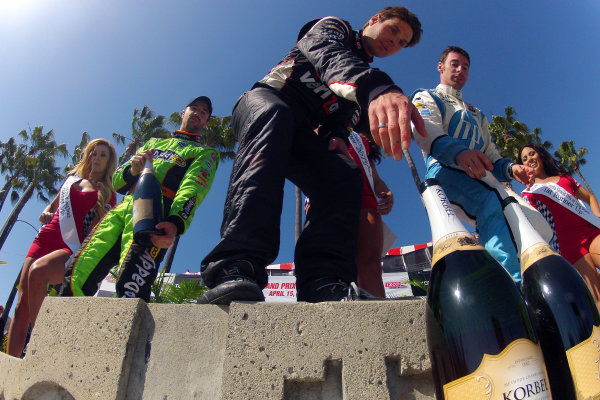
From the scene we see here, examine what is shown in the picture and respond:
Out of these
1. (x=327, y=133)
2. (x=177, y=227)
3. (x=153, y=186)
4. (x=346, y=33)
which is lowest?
(x=177, y=227)

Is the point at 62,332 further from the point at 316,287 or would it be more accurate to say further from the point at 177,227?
the point at 177,227

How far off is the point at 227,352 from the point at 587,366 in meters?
0.89

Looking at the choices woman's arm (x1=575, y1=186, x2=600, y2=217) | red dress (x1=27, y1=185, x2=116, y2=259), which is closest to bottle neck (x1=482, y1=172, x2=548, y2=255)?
red dress (x1=27, y1=185, x2=116, y2=259)

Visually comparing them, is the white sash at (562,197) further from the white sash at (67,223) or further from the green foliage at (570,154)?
the green foliage at (570,154)

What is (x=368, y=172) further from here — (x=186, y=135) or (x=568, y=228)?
(x=568, y=228)

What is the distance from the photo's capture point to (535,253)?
1014 mm

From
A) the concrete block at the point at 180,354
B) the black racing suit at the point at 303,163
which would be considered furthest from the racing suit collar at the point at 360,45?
the concrete block at the point at 180,354

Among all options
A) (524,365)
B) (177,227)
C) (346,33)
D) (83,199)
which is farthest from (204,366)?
(83,199)

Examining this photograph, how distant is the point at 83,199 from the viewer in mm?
3254

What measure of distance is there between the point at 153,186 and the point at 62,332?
103 cm

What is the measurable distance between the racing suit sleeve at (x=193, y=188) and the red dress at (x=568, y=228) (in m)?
3.02

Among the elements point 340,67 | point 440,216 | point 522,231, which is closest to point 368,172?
point 340,67

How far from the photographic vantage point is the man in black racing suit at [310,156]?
1222 millimetres

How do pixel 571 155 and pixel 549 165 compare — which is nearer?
pixel 549 165
